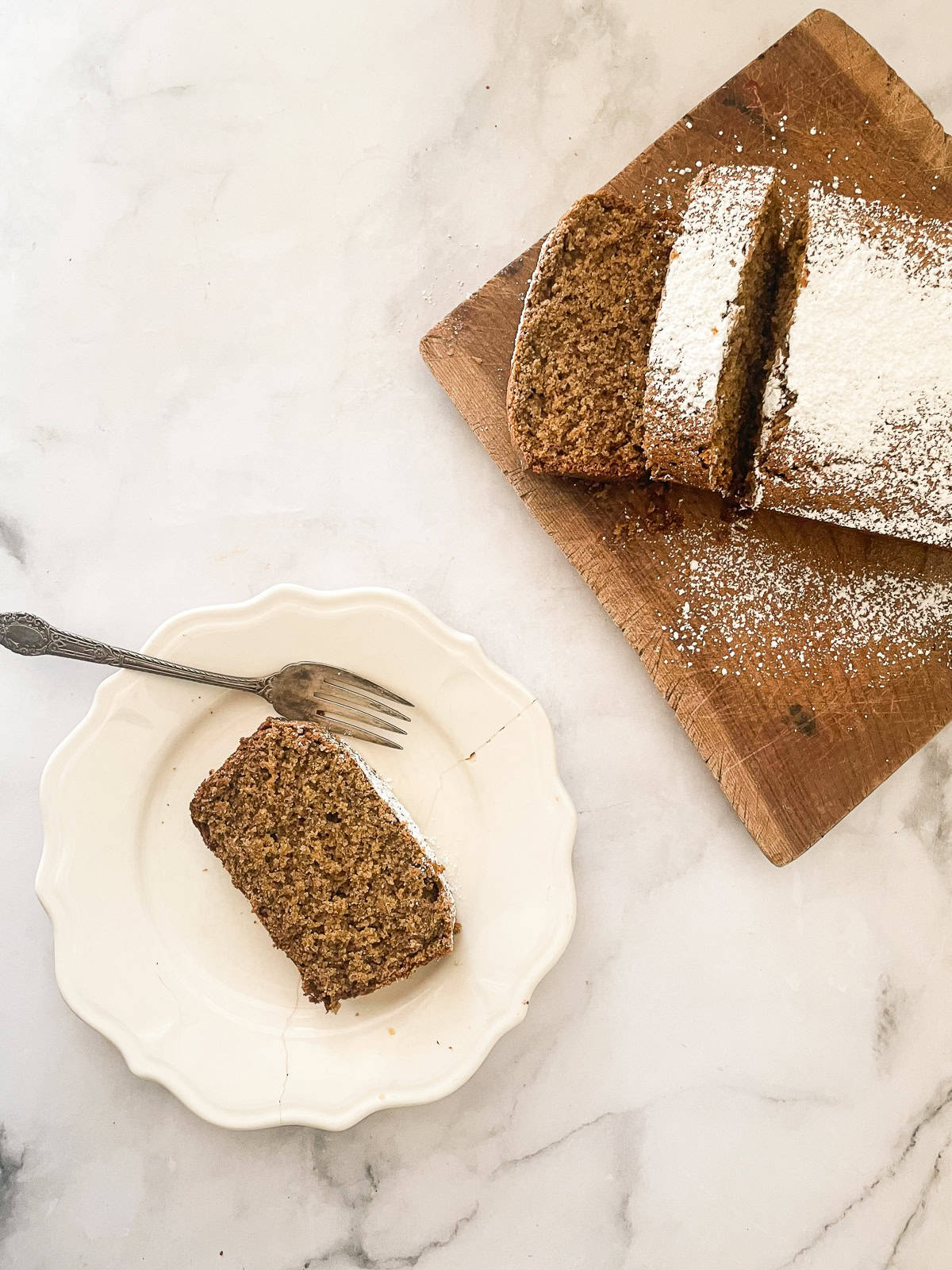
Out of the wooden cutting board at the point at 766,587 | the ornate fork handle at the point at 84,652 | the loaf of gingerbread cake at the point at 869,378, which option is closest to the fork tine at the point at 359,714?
the ornate fork handle at the point at 84,652

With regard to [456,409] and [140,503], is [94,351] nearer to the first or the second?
[140,503]

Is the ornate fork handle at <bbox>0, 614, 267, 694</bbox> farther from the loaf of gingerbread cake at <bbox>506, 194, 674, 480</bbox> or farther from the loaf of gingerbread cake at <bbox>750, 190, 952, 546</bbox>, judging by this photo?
the loaf of gingerbread cake at <bbox>750, 190, 952, 546</bbox>

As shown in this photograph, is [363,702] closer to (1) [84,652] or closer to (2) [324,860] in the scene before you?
(2) [324,860]

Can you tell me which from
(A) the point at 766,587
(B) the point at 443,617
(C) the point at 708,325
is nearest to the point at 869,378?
(C) the point at 708,325

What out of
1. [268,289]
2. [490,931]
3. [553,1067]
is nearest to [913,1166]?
[553,1067]

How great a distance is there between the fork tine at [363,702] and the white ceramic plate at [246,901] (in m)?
0.06

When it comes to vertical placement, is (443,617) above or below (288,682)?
above

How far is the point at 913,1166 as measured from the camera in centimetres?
242

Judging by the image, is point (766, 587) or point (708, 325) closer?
point (708, 325)

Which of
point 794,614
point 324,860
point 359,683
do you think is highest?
point 794,614

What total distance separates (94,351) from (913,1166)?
120 inches

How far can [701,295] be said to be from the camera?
2078mm

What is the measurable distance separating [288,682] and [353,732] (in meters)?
0.20

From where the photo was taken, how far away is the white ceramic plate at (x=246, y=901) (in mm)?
2207
